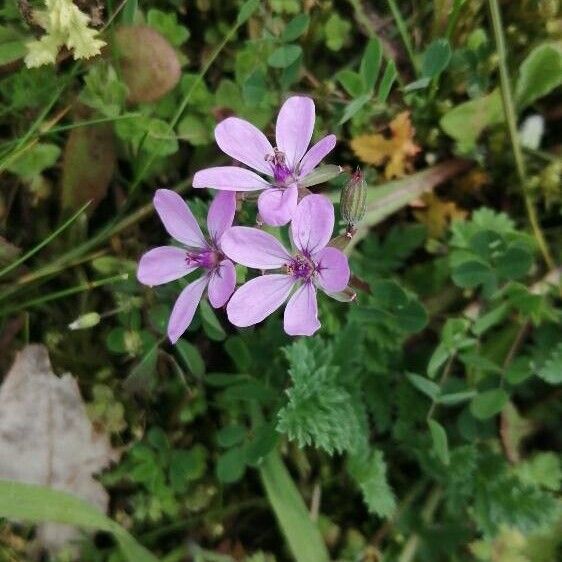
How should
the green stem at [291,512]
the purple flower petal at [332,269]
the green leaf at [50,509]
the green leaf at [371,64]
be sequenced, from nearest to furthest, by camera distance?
the purple flower petal at [332,269], the green leaf at [50,509], the green leaf at [371,64], the green stem at [291,512]

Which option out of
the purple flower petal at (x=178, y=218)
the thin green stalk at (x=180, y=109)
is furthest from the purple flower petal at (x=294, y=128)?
the thin green stalk at (x=180, y=109)

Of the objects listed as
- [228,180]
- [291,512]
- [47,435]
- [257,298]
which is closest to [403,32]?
[228,180]

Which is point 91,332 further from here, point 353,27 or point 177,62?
point 353,27

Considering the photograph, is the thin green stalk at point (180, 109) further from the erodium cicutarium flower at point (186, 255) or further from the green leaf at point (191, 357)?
the green leaf at point (191, 357)

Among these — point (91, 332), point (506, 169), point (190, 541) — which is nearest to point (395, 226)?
point (506, 169)

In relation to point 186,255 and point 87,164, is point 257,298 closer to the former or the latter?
point 186,255

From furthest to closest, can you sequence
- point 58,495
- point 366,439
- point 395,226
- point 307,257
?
point 395,226
point 366,439
point 58,495
point 307,257

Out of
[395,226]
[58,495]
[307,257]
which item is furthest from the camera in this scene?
[395,226]
